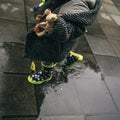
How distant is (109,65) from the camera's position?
14.4ft

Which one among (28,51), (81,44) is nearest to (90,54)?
(81,44)

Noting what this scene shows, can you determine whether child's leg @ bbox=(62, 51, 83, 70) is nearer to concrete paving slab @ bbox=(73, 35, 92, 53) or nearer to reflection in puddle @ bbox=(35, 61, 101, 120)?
reflection in puddle @ bbox=(35, 61, 101, 120)

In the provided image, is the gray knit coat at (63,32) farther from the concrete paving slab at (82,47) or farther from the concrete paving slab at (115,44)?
the concrete paving slab at (115,44)

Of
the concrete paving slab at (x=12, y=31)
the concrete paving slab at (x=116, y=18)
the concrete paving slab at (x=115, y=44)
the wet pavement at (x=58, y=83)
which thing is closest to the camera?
the wet pavement at (x=58, y=83)

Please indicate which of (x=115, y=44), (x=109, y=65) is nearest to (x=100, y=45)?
(x=115, y=44)

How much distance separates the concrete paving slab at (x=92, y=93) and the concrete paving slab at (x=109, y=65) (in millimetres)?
246

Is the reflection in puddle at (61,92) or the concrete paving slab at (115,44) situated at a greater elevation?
the reflection in puddle at (61,92)

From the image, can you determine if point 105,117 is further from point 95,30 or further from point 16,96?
point 95,30

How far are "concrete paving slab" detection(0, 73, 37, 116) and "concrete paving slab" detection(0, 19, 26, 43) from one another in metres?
0.93

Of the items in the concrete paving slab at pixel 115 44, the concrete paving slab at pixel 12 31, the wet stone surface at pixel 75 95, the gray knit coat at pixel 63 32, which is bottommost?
the concrete paving slab at pixel 115 44

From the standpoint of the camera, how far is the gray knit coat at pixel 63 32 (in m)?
2.37

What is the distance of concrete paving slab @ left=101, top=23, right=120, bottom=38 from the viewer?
17.5 ft

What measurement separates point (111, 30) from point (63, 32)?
3462 mm

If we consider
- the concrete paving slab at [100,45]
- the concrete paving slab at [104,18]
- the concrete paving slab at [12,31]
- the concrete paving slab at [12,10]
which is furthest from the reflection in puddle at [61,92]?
the concrete paving slab at [104,18]
